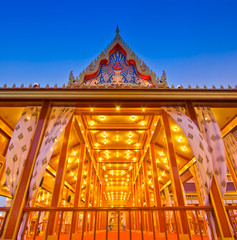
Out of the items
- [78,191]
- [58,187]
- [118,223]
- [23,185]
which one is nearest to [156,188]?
[78,191]

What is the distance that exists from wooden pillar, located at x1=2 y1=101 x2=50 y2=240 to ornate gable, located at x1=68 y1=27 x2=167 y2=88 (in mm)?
2131

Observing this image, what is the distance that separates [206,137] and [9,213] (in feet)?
18.5

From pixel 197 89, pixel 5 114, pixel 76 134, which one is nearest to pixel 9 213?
pixel 5 114

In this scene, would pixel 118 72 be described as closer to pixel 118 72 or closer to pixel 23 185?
pixel 118 72

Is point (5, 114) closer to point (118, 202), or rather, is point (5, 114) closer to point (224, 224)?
point (224, 224)

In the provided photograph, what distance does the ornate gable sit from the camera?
682 centimetres

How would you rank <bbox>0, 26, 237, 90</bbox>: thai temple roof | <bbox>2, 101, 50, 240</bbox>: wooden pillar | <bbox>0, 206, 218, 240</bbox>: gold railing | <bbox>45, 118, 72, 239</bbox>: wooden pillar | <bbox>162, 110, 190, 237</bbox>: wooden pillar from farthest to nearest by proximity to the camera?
<bbox>0, 26, 237, 90</bbox>: thai temple roof, <bbox>45, 118, 72, 239</bbox>: wooden pillar, <bbox>162, 110, 190, 237</bbox>: wooden pillar, <bbox>2, 101, 50, 240</bbox>: wooden pillar, <bbox>0, 206, 218, 240</bbox>: gold railing

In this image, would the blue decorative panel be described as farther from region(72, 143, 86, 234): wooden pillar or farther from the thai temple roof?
region(72, 143, 86, 234): wooden pillar

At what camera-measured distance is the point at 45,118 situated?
5180 mm

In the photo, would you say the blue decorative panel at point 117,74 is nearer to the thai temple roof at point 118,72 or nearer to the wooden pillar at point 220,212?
the thai temple roof at point 118,72

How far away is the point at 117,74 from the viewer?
7125 millimetres

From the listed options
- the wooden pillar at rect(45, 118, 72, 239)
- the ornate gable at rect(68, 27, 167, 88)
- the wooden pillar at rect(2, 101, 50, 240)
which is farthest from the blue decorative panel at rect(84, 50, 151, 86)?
the wooden pillar at rect(2, 101, 50, 240)

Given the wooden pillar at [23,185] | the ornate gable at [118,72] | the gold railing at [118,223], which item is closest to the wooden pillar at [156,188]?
the gold railing at [118,223]

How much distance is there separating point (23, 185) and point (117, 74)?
5.40 metres
